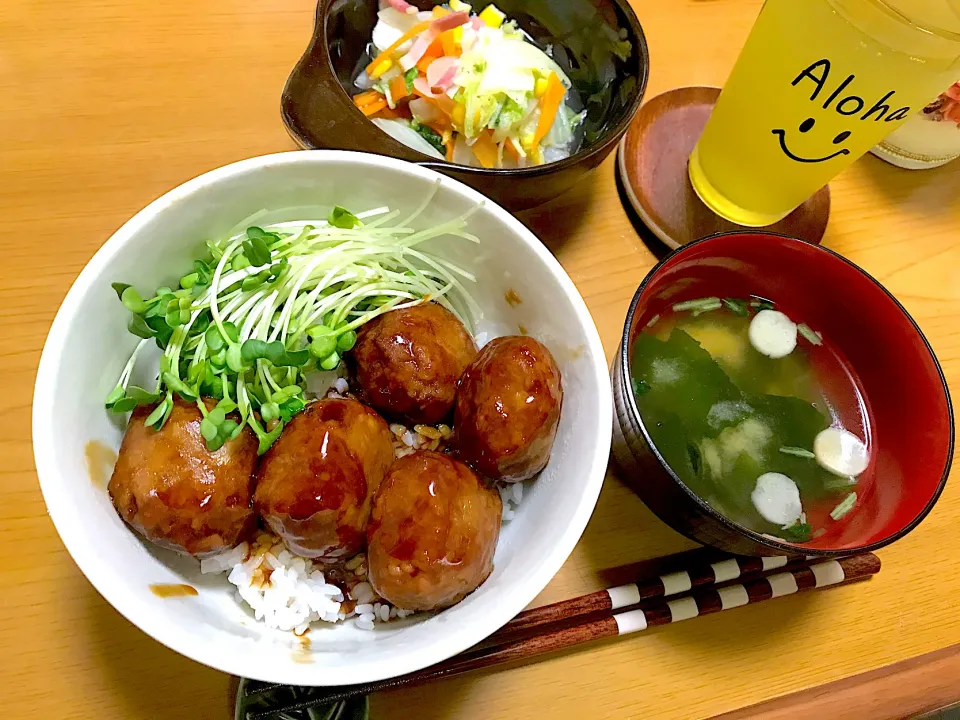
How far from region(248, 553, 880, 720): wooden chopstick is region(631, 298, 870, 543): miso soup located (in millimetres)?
68

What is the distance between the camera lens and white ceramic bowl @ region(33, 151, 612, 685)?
734 mm

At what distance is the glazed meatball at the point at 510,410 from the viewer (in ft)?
2.73

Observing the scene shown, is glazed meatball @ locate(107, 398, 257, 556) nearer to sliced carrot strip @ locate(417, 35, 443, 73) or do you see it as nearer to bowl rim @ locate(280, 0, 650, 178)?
bowl rim @ locate(280, 0, 650, 178)

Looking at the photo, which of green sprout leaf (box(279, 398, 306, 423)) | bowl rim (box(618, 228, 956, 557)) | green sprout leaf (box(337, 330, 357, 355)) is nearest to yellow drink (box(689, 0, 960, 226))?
bowl rim (box(618, 228, 956, 557))

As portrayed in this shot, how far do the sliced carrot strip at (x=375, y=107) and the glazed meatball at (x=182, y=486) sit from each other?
653mm

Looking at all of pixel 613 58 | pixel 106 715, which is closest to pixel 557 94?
pixel 613 58

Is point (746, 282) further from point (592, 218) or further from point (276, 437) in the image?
point (276, 437)

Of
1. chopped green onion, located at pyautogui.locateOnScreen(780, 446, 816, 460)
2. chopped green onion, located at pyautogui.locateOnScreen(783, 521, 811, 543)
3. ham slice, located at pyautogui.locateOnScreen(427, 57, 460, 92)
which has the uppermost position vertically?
ham slice, located at pyautogui.locateOnScreen(427, 57, 460, 92)

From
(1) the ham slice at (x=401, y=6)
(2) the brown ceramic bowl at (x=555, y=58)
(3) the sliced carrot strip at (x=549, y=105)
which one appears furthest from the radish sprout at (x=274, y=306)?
(1) the ham slice at (x=401, y=6)

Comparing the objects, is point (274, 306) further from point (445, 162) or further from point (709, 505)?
point (709, 505)

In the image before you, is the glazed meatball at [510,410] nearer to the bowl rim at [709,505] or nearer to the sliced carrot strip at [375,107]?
the bowl rim at [709,505]

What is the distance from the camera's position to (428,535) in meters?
0.77

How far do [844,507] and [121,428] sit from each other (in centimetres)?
105

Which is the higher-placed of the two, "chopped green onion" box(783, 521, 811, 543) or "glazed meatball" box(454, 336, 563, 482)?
"glazed meatball" box(454, 336, 563, 482)
